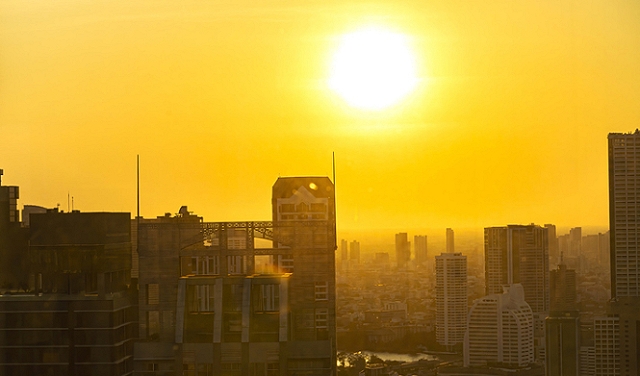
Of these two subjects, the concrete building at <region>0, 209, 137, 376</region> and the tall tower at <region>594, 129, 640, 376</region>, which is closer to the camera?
the concrete building at <region>0, 209, 137, 376</region>

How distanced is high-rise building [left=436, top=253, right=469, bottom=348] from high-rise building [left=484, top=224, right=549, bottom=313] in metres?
0.32

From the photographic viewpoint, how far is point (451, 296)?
9734 millimetres

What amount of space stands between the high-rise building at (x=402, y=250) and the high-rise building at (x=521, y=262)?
2.80ft

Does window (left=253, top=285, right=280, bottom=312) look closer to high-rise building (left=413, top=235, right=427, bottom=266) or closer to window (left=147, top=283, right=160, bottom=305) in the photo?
window (left=147, top=283, right=160, bottom=305)

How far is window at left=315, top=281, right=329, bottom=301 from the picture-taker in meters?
5.56

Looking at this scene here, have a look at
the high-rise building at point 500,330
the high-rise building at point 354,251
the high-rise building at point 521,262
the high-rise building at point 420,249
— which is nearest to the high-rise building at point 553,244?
the high-rise building at point 521,262

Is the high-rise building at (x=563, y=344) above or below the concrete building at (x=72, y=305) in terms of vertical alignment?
below

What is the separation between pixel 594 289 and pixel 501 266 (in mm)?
1577

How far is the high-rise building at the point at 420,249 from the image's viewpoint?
28.5 ft

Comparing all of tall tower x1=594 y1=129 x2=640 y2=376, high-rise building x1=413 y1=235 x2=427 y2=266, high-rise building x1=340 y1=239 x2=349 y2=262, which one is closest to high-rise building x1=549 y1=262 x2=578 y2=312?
tall tower x1=594 y1=129 x2=640 y2=376

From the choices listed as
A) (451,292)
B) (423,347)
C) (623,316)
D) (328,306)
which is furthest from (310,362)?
(451,292)

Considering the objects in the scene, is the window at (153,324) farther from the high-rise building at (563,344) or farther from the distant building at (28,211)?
the high-rise building at (563,344)

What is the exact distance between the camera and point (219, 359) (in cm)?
514

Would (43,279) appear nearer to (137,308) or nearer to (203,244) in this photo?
(137,308)
